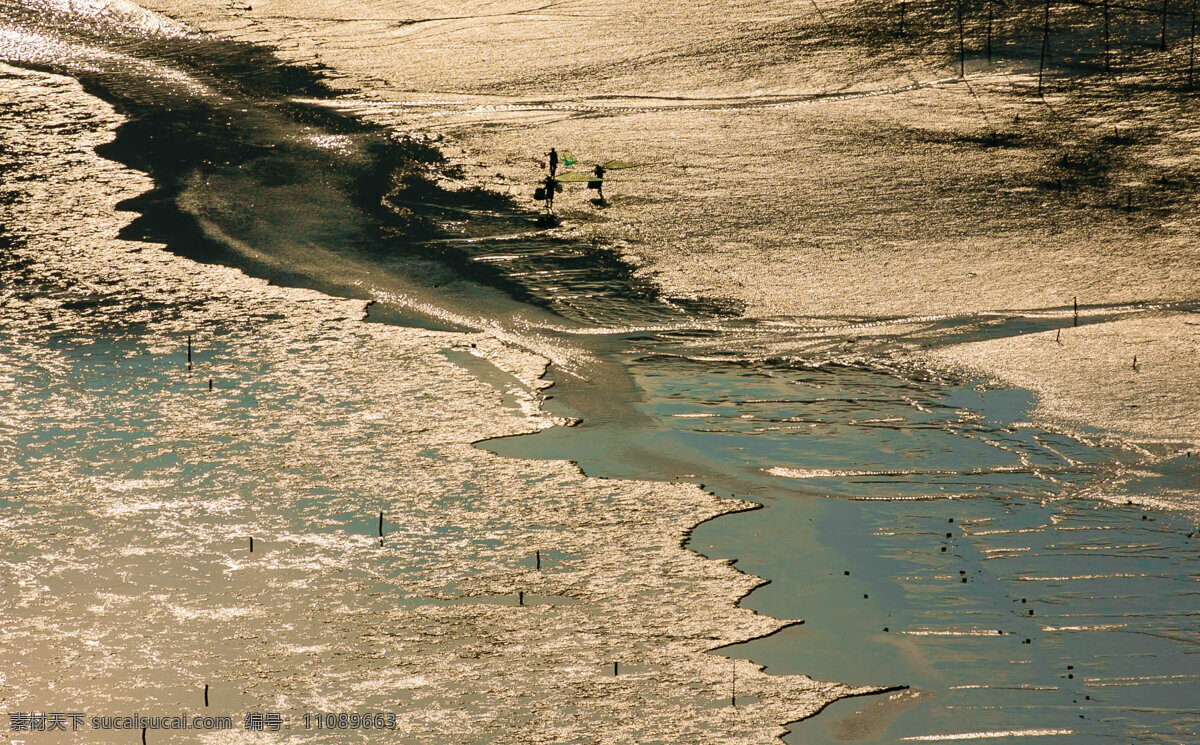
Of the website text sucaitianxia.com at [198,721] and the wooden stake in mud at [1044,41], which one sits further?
the wooden stake in mud at [1044,41]

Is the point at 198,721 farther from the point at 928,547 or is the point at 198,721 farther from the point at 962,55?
the point at 962,55

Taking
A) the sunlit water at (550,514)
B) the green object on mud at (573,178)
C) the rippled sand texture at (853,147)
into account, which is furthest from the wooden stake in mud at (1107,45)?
the green object on mud at (573,178)

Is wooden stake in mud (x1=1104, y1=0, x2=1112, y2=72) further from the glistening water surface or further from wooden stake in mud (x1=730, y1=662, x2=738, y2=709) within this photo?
wooden stake in mud (x1=730, y1=662, x2=738, y2=709)

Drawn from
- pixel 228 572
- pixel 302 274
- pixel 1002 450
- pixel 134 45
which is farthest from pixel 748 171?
pixel 134 45

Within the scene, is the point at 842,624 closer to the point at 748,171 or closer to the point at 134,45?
the point at 748,171

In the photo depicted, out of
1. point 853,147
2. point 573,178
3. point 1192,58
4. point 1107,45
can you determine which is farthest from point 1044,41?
point 573,178

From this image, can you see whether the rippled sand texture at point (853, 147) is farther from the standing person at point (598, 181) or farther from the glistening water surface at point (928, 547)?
the glistening water surface at point (928, 547)
